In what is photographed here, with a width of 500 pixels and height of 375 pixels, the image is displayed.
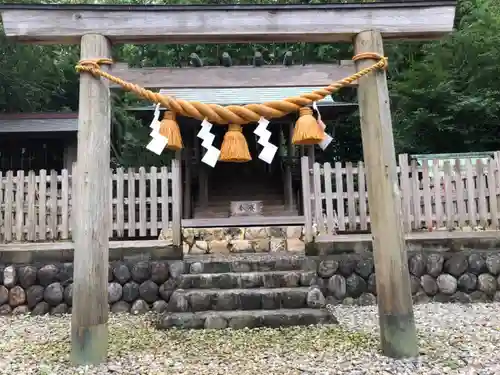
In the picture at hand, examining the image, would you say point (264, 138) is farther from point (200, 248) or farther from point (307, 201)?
point (200, 248)

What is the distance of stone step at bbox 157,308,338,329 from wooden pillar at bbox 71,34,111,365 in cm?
118

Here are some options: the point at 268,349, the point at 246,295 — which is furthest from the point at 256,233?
the point at 268,349

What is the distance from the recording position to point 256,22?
4.16m

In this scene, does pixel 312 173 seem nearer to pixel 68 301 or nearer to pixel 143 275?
pixel 143 275

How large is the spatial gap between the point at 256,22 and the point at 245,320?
3246mm

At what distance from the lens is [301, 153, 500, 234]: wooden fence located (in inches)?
245

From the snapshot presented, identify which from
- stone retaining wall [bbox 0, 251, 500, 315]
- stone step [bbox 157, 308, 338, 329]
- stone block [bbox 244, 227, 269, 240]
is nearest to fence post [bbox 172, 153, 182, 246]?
stone retaining wall [bbox 0, 251, 500, 315]

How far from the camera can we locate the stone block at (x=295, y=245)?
7.79 m

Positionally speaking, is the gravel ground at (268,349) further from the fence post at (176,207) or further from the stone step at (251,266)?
the fence post at (176,207)

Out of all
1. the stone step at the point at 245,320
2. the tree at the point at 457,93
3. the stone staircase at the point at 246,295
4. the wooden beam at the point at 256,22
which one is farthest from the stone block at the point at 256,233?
the tree at the point at 457,93

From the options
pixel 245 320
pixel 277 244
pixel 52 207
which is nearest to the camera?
pixel 245 320

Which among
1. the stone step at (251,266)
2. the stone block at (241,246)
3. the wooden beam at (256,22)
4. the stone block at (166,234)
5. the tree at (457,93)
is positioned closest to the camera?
the wooden beam at (256,22)

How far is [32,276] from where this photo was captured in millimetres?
5926

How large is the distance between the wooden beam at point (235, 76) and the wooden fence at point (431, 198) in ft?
7.39
